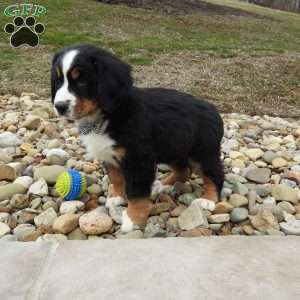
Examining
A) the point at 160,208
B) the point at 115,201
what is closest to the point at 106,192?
the point at 115,201

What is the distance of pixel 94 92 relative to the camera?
2582 millimetres

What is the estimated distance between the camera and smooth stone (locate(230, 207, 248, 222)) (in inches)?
117

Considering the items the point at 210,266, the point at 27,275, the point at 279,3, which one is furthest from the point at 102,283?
the point at 279,3

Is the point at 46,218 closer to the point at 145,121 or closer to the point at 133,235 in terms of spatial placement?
the point at 133,235

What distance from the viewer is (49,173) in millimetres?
3426

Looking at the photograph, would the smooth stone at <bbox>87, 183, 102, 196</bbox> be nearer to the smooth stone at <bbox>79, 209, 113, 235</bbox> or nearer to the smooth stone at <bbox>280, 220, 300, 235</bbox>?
the smooth stone at <bbox>79, 209, 113, 235</bbox>

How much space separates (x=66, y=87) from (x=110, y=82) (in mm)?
262

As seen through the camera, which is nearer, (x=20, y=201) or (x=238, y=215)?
(x=238, y=215)

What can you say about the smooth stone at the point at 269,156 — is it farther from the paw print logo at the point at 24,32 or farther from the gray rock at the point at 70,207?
the paw print logo at the point at 24,32

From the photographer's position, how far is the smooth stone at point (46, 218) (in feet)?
9.43

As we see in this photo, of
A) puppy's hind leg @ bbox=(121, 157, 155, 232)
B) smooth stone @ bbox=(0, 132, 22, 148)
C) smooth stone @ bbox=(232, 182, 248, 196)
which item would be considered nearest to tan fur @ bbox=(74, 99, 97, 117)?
puppy's hind leg @ bbox=(121, 157, 155, 232)

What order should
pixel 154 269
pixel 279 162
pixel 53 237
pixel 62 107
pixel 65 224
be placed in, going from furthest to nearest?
pixel 279 162, pixel 65 224, pixel 53 237, pixel 62 107, pixel 154 269

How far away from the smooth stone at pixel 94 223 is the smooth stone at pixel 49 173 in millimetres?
687

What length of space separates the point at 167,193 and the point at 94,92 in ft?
3.65
